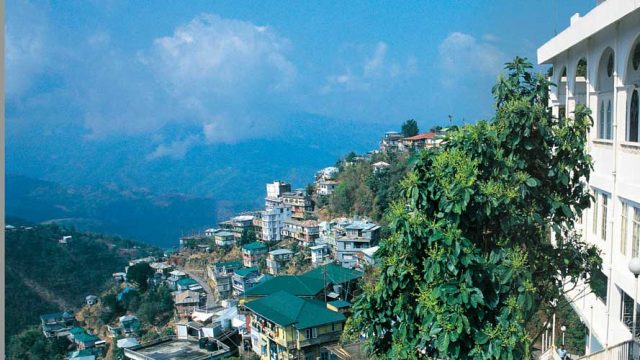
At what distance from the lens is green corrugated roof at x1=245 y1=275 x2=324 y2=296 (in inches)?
685

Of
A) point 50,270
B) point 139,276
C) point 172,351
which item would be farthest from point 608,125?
point 50,270

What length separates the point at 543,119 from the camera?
317 cm

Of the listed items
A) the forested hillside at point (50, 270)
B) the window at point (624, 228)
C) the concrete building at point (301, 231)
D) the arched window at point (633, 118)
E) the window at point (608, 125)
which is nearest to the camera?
the arched window at point (633, 118)

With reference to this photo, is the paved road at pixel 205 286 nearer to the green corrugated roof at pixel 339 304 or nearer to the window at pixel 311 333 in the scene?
the green corrugated roof at pixel 339 304

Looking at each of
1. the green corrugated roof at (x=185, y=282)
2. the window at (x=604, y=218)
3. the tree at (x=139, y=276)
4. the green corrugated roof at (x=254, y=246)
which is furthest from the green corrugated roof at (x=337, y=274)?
the tree at (x=139, y=276)

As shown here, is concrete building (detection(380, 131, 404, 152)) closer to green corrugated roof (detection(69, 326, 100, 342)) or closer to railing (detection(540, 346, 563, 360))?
green corrugated roof (detection(69, 326, 100, 342))

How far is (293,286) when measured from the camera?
1777 centimetres

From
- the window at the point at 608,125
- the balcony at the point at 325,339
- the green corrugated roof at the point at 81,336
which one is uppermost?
the window at the point at 608,125

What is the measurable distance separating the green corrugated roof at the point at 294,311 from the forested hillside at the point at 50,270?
15835 millimetres

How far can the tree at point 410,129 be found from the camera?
38344 millimetres

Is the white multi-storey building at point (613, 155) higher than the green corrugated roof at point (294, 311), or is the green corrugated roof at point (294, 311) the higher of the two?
the white multi-storey building at point (613, 155)

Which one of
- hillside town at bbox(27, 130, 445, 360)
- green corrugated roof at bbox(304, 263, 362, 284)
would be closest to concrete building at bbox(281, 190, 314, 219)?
hillside town at bbox(27, 130, 445, 360)

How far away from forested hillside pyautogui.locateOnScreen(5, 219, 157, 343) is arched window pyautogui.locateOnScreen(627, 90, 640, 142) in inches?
1052

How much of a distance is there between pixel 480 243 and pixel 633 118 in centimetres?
252
